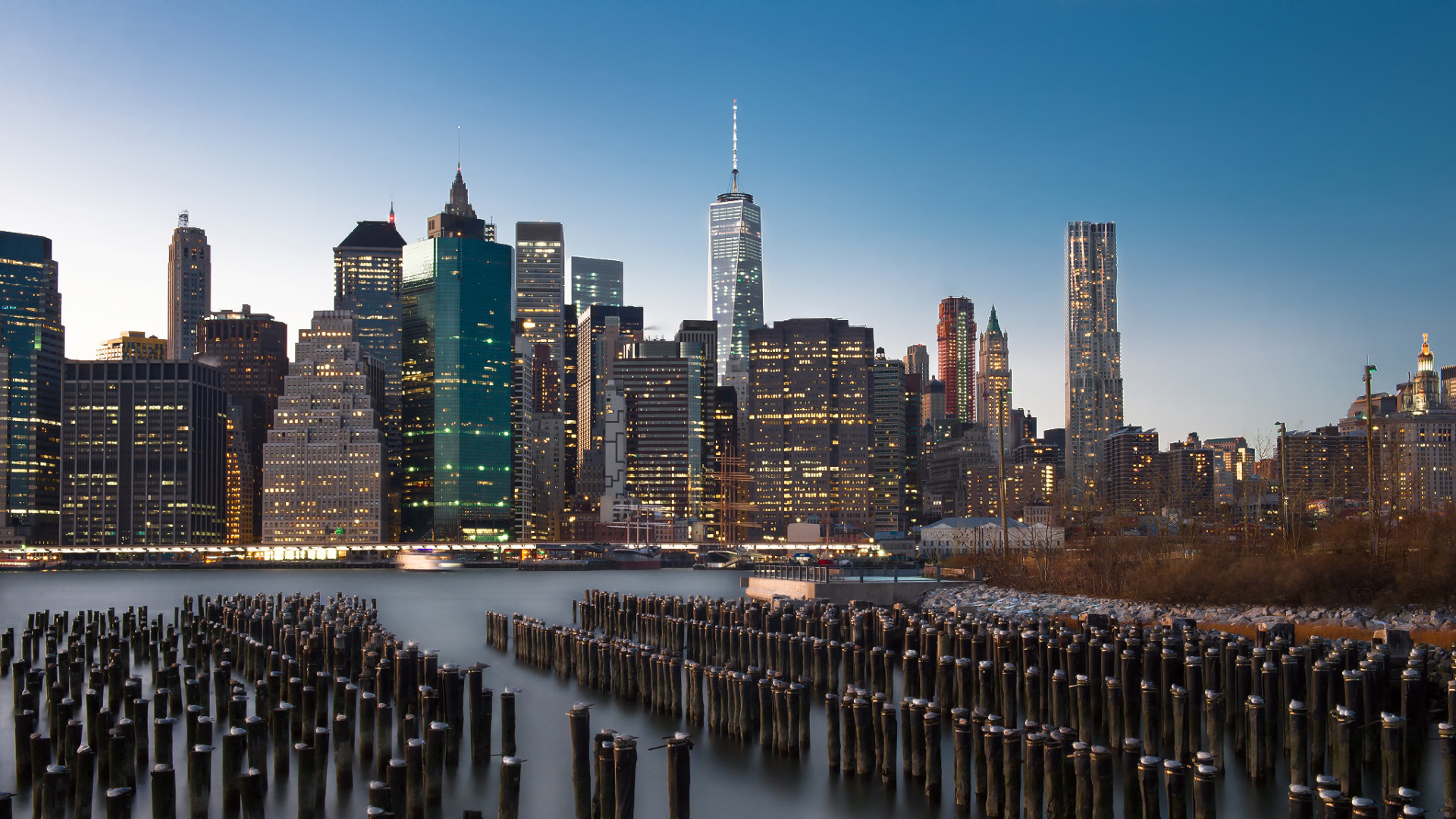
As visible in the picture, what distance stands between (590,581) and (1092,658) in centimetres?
12500

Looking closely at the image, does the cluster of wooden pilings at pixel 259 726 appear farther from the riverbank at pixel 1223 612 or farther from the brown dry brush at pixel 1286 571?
the brown dry brush at pixel 1286 571

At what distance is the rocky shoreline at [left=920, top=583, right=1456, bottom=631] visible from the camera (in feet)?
129

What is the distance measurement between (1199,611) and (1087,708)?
22991mm

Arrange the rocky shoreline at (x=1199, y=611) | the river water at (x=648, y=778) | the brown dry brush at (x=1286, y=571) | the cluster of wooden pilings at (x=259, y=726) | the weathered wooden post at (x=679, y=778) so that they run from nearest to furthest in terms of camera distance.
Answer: the weathered wooden post at (x=679, y=778)
the cluster of wooden pilings at (x=259, y=726)
the river water at (x=648, y=778)
the rocky shoreline at (x=1199, y=611)
the brown dry brush at (x=1286, y=571)

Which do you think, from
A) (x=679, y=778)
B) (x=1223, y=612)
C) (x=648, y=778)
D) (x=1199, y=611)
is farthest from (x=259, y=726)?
(x=1199, y=611)

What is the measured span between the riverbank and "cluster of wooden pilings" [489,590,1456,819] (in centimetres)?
330

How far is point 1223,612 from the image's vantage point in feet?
150

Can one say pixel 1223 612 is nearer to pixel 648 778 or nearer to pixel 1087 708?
pixel 1087 708

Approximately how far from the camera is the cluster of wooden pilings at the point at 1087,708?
797 inches

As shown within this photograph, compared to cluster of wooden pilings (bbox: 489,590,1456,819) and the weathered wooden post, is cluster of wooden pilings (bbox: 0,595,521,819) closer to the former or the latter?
the weathered wooden post

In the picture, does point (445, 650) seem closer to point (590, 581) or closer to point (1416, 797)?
point (1416, 797)

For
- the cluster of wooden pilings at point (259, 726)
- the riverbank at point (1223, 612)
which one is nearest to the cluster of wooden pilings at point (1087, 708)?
the riverbank at point (1223, 612)

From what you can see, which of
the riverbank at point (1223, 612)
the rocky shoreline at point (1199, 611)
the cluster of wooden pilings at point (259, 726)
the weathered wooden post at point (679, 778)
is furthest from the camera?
the rocky shoreline at point (1199, 611)

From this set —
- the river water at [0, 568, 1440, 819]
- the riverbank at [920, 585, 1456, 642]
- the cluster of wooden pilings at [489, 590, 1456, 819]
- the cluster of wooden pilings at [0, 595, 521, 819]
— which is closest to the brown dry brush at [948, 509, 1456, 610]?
the riverbank at [920, 585, 1456, 642]
